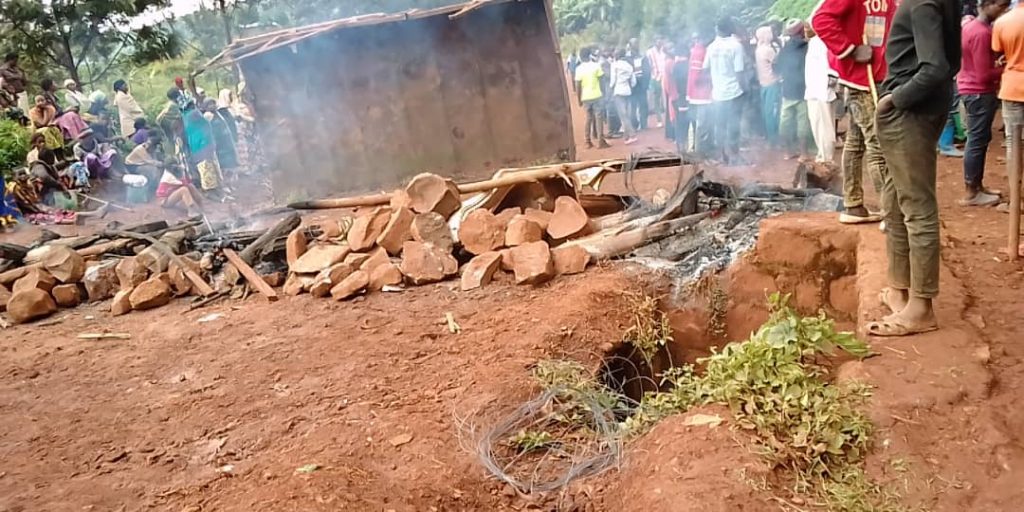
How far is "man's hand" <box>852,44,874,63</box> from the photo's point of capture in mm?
4195

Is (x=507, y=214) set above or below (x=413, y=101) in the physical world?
below

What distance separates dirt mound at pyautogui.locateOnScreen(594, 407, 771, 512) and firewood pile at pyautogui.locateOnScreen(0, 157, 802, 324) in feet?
7.75

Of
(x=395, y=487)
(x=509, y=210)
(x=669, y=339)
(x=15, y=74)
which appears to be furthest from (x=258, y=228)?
(x=15, y=74)

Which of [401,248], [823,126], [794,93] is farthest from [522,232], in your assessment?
[794,93]

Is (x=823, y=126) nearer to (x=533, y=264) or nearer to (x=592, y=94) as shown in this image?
(x=533, y=264)

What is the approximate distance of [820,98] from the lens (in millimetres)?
8133

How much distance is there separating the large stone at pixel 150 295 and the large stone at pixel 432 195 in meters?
2.16

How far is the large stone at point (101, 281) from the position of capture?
6.35 metres

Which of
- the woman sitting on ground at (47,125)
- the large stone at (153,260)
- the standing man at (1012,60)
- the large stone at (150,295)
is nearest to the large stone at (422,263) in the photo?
the large stone at (150,295)

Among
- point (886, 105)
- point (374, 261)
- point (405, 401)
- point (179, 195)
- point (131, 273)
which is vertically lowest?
point (405, 401)

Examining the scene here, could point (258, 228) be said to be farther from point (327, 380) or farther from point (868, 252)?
point (868, 252)

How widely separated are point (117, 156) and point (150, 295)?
694 cm

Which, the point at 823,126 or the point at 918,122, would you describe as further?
the point at 823,126

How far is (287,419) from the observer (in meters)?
3.81
